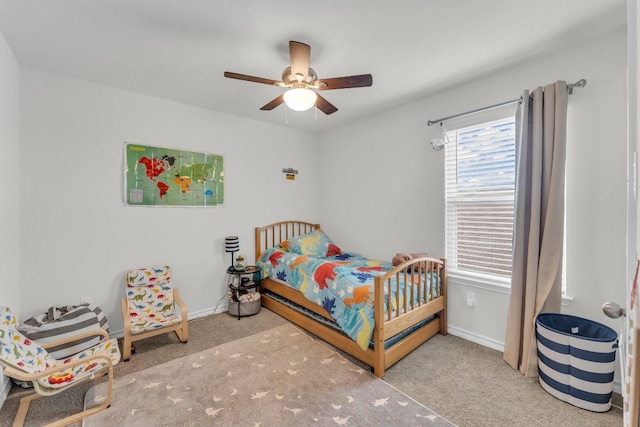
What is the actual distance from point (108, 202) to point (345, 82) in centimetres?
262

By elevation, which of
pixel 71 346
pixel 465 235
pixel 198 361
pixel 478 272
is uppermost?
pixel 465 235

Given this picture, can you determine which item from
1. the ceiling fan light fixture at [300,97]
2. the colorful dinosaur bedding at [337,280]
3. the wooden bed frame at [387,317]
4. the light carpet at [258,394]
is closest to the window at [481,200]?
the wooden bed frame at [387,317]

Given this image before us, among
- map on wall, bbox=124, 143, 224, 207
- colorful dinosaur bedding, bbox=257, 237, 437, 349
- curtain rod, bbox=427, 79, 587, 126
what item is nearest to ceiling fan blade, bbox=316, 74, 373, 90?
curtain rod, bbox=427, 79, 587, 126

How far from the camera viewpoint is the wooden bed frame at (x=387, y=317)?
86.4 inches

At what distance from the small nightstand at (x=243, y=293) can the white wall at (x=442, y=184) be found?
144 centimetres

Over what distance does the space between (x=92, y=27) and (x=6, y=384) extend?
2.57 m

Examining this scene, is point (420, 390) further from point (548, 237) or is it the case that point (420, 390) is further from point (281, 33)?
point (281, 33)

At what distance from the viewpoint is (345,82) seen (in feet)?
6.62

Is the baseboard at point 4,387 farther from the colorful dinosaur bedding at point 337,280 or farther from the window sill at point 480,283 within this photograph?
the window sill at point 480,283

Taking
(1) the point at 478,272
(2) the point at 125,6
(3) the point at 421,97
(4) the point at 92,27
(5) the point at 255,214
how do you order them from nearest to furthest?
(2) the point at 125,6, (4) the point at 92,27, (1) the point at 478,272, (3) the point at 421,97, (5) the point at 255,214

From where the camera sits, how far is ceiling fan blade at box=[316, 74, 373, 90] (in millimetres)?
1968

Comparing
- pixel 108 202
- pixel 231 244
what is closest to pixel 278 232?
pixel 231 244

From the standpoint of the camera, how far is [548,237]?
2.15m

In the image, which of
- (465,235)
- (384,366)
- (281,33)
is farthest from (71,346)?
(465,235)
